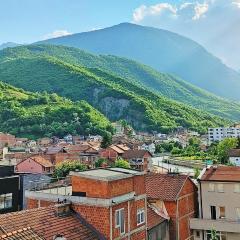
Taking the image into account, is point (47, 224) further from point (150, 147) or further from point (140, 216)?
point (150, 147)

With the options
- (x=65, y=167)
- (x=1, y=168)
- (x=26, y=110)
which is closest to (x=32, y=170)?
(x=65, y=167)

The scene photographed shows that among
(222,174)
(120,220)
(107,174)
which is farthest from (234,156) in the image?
(120,220)

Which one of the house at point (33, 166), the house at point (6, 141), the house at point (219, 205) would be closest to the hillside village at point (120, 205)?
the house at point (219, 205)

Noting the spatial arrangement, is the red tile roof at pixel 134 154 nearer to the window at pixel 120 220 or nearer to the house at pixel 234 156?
the house at pixel 234 156

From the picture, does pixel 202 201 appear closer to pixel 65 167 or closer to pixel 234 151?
pixel 65 167

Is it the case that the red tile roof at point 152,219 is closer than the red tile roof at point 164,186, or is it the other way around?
the red tile roof at point 152,219

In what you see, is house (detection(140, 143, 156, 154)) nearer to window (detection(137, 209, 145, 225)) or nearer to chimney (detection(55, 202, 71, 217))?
window (detection(137, 209, 145, 225))
